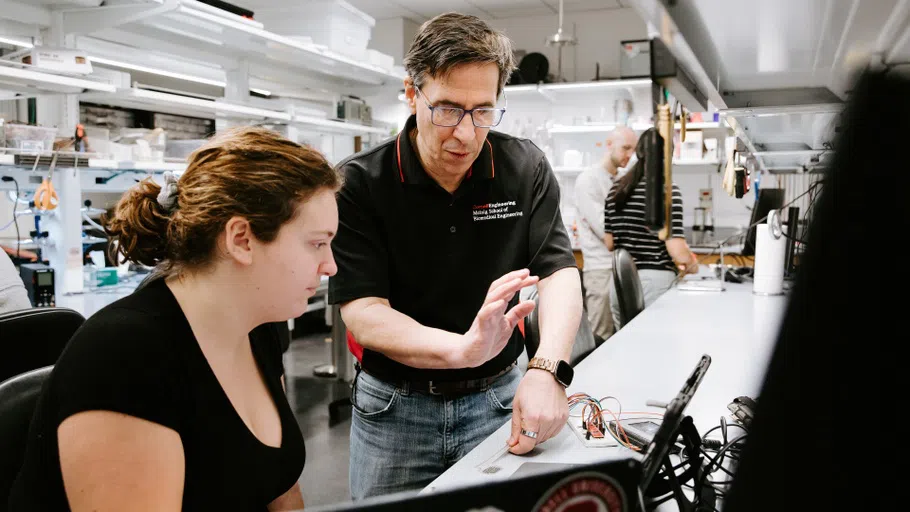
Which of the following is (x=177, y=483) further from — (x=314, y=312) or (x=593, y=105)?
(x=593, y=105)

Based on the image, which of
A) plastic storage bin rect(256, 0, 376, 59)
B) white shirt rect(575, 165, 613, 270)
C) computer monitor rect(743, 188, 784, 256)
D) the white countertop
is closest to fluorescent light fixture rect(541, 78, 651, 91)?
plastic storage bin rect(256, 0, 376, 59)

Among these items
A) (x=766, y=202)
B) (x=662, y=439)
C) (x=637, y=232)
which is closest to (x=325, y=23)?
(x=637, y=232)

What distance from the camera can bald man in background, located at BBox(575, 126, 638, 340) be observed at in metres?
3.92

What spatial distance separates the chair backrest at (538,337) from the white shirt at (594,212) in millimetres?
1646

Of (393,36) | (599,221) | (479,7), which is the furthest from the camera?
(393,36)

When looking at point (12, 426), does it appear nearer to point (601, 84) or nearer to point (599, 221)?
point (599, 221)

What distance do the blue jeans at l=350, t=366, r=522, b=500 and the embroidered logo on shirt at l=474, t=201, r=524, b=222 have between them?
0.37 meters

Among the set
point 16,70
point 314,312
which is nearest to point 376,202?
point 16,70

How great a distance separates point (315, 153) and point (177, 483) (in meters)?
0.56

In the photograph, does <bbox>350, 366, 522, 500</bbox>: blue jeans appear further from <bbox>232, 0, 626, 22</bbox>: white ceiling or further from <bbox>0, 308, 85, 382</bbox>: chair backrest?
<bbox>232, 0, 626, 22</bbox>: white ceiling

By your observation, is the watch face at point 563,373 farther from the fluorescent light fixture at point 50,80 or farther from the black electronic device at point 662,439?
the fluorescent light fixture at point 50,80

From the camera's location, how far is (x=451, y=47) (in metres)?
1.25

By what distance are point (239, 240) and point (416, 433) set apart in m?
0.59

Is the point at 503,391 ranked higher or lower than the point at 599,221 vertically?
lower
